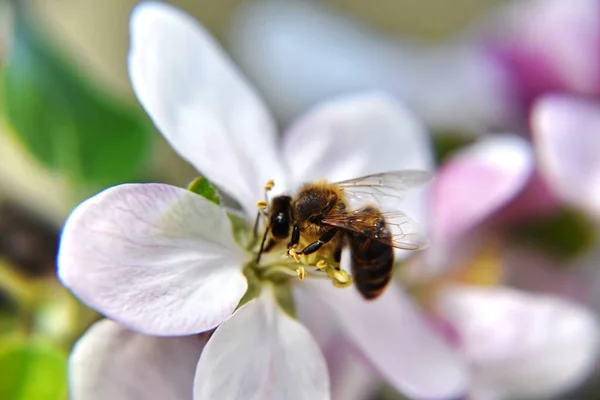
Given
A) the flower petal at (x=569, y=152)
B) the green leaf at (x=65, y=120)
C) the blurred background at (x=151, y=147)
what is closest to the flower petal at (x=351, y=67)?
the blurred background at (x=151, y=147)

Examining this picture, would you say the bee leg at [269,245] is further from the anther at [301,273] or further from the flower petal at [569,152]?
the flower petal at [569,152]

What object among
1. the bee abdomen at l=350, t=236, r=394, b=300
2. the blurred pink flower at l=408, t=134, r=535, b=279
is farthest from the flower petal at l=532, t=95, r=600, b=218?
the bee abdomen at l=350, t=236, r=394, b=300

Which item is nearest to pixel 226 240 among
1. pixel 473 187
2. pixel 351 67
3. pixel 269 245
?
pixel 269 245

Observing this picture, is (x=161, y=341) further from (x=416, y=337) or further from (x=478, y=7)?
(x=478, y=7)

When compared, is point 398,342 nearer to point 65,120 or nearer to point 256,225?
point 256,225

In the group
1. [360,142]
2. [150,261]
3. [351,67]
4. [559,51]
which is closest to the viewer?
[150,261]

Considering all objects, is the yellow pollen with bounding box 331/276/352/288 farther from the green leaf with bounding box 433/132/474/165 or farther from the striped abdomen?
the green leaf with bounding box 433/132/474/165
